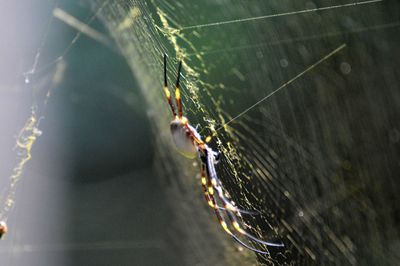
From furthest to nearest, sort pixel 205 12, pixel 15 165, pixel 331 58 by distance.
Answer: pixel 15 165 → pixel 205 12 → pixel 331 58

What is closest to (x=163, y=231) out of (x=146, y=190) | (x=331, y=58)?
(x=146, y=190)

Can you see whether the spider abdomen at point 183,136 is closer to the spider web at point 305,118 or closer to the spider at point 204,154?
the spider at point 204,154

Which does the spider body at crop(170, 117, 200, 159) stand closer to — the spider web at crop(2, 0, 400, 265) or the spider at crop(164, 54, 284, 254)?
the spider at crop(164, 54, 284, 254)

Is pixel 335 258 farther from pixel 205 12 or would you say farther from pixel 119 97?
pixel 119 97

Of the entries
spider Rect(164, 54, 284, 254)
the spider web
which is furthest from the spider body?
the spider web

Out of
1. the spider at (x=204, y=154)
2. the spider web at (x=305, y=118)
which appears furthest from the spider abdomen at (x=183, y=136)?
the spider web at (x=305, y=118)

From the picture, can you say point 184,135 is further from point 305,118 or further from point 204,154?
point 305,118

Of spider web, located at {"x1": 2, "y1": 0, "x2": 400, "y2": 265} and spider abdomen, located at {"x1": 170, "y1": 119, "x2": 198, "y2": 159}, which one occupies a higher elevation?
spider abdomen, located at {"x1": 170, "y1": 119, "x2": 198, "y2": 159}

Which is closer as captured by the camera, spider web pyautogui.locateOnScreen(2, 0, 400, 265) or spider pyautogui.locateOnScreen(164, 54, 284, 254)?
spider pyautogui.locateOnScreen(164, 54, 284, 254)
